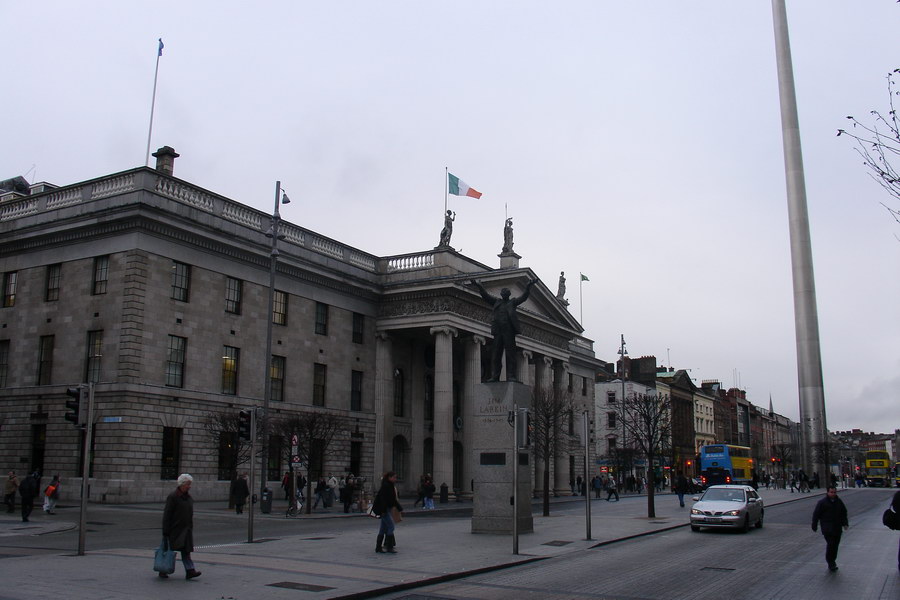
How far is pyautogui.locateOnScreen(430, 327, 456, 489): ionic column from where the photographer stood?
50094 millimetres

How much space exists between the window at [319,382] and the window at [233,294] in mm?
7144

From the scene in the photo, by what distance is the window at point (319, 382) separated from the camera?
4772 cm

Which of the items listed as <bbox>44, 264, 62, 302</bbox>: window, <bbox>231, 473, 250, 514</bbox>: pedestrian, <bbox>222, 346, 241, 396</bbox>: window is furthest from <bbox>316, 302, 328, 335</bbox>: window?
<bbox>231, 473, 250, 514</bbox>: pedestrian

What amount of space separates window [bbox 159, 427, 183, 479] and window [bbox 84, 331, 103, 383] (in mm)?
4003

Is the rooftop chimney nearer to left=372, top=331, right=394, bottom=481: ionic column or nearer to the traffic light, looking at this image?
left=372, top=331, right=394, bottom=481: ionic column

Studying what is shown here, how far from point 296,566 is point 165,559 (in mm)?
3027

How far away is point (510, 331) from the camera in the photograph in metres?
24.3

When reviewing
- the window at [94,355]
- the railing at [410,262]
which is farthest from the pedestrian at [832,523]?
the railing at [410,262]

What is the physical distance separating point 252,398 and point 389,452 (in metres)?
12.1

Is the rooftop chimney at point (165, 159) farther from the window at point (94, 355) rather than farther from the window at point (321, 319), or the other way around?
the window at point (321, 319)

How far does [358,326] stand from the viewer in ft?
171

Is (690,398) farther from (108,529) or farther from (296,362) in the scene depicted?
(108,529)

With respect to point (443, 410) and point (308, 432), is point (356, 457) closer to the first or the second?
point (443, 410)

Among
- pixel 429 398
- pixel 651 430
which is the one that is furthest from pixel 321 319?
pixel 651 430
